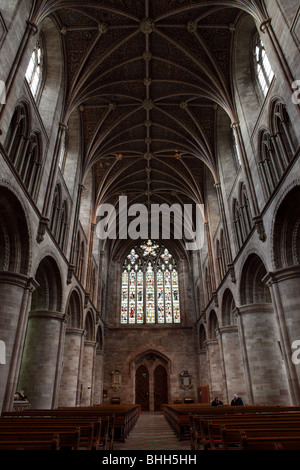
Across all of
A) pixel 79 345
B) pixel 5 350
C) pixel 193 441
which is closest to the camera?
pixel 193 441

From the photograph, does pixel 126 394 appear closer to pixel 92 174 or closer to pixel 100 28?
pixel 92 174

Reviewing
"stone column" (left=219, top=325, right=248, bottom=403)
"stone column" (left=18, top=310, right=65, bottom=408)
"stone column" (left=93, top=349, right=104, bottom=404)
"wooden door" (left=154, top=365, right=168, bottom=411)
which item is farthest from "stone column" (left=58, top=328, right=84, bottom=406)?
"wooden door" (left=154, top=365, right=168, bottom=411)

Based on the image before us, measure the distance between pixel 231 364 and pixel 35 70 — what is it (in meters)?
18.6

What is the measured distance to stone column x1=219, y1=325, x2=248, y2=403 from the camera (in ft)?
57.7

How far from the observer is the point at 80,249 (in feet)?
67.3

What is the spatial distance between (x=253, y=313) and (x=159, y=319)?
17.9 m

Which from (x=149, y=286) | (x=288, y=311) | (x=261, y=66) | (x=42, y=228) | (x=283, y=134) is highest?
(x=261, y=66)

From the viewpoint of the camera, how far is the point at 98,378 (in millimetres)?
27469

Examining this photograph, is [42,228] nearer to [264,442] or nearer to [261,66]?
[264,442]

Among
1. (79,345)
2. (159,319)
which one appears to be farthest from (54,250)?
(159,319)

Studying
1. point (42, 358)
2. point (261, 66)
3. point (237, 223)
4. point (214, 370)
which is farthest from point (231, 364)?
point (261, 66)

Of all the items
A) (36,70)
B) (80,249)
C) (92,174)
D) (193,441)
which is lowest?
(193,441)

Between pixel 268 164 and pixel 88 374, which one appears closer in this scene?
pixel 268 164

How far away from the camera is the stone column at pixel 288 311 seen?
31.8ft
